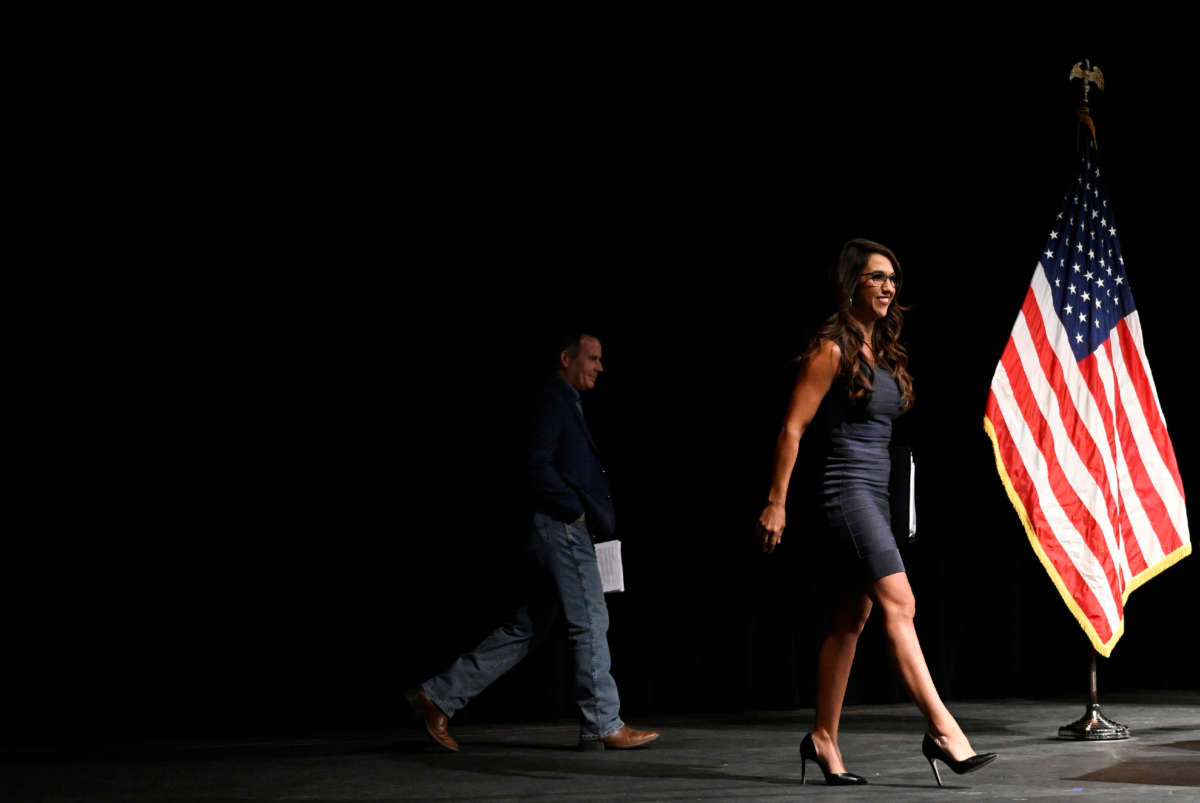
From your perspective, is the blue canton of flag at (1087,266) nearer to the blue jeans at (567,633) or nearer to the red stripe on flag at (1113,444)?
the red stripe on flag at (1113,444)

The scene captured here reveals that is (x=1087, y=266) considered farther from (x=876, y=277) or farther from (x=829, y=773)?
(x=829, y=773)

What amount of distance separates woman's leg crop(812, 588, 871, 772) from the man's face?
1.51 meters

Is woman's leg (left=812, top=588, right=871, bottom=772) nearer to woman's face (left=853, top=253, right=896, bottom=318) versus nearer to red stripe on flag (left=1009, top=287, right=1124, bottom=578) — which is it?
woman's face (left=853, top=253, right=896, bottom=318)

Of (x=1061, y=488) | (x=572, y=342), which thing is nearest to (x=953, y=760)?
(x=1061, y=488)

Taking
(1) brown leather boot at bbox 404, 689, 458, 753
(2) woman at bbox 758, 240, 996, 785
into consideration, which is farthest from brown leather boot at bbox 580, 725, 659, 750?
(2) woman at bbox 758, 240, 996, 785

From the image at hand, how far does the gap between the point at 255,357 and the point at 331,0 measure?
1466 mm

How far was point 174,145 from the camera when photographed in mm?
5793

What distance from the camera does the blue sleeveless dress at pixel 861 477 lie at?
13.0 ft

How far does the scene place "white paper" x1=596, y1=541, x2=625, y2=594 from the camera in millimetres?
5355

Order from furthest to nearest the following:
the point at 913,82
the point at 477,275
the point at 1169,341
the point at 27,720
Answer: the point at 1169,341, the point at 913,82, the point at 477,275, the point at 27,720

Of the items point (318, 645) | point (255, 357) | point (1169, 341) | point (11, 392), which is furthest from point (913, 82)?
point (11, 392)

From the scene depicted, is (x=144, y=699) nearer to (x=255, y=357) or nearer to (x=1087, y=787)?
(x=255, y=357)

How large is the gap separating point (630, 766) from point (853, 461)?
1.29m

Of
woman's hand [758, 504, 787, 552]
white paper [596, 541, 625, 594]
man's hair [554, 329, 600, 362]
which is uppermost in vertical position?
man's hair [554, 329, 600, 362]
